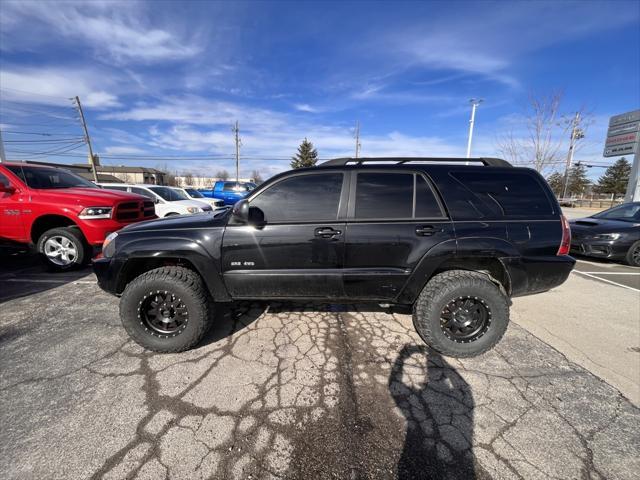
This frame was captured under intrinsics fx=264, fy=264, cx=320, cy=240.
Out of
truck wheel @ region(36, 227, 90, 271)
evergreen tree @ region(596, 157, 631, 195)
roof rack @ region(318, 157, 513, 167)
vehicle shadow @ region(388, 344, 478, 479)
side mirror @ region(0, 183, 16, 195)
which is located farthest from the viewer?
evergreen tree @ region(596, 157, 631, 195)

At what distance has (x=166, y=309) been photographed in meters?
2.61

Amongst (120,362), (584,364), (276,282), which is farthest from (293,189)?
(584,364)

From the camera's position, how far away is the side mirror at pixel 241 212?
2.44 metres

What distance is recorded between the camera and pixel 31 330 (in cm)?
291

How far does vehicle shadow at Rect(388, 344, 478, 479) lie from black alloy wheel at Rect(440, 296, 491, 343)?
30 cm

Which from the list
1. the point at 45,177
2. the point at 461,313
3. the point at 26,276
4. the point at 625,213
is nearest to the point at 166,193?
the point at 45,177

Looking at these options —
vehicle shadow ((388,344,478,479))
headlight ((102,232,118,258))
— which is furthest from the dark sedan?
headlight ((102,232,118,258))

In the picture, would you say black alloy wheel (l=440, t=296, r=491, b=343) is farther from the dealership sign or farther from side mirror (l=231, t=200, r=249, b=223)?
the dealership sign

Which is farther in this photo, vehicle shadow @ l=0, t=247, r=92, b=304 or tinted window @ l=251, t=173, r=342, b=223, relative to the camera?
vehicle shadow @ l=0, t=247, r=92, b=304

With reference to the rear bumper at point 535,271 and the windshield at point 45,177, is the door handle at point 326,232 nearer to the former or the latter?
the rear bumper at point 535,271

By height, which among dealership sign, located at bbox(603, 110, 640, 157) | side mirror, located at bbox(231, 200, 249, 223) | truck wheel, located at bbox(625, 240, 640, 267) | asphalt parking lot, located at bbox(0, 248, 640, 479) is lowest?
asphalt parking lot, located at bbox(0, 248, 640, 479)

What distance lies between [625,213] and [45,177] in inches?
493

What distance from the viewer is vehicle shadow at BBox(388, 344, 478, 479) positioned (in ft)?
5.05

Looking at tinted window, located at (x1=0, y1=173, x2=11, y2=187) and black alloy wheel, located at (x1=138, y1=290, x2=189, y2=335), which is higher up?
tinted window, located at (x1=0, y1=173, x2=11, y2=187)
